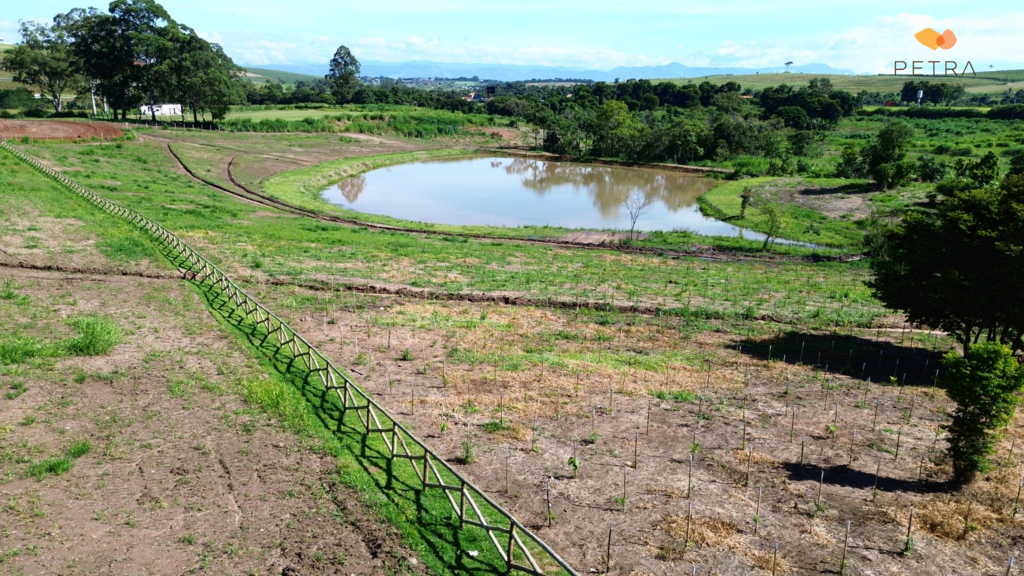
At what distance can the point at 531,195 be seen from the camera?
69938mm

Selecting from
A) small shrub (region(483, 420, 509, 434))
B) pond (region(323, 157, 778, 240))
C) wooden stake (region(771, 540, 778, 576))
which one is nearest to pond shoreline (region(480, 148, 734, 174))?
pond (region(323, 157, 778, 240))

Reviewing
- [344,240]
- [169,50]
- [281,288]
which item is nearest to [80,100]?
[169,50]

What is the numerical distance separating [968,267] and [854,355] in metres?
4.67

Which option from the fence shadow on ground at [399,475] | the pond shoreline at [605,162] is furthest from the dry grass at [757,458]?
the pond shoreline at [605,162]

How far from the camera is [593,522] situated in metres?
12.5

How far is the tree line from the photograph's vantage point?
78.6 m

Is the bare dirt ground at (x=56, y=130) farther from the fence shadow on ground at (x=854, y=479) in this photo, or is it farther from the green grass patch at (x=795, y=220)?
the fence shadow on ground at (x=854, y=479)

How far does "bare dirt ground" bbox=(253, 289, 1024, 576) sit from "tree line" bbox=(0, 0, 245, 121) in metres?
69.5

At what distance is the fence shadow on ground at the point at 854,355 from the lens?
2145 cm

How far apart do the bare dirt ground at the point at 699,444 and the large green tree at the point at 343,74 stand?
4986 inches

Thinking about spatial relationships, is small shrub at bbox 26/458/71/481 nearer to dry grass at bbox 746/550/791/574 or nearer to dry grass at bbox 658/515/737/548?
dry grass at bbox 658/515/737/548

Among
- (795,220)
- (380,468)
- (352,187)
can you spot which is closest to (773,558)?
(380,468)

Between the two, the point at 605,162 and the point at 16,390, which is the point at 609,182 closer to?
the point at 605,162

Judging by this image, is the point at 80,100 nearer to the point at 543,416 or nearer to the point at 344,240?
the point at 344,240
